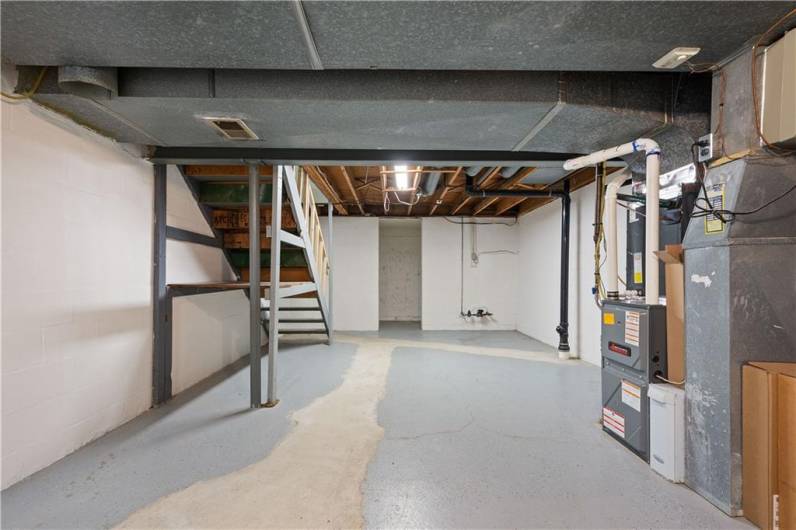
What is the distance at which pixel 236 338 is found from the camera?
379 cm

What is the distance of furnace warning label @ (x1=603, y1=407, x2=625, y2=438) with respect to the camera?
6.35ft

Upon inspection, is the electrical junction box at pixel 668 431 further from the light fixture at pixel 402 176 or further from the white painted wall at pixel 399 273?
the white painted wall at pixel 399 273

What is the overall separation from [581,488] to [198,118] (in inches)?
107

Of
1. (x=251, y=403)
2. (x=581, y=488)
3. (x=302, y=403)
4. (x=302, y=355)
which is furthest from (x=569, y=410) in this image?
(x=302, y=355)

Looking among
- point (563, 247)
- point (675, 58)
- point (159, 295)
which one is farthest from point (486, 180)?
point (159, 295)

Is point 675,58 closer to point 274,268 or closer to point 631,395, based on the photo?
point 631,395

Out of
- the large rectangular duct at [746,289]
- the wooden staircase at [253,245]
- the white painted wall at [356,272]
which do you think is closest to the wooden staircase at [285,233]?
the wooden staircase at [253,245]

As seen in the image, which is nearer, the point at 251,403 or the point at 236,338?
the point at 251,403

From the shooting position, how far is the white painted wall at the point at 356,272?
593 centimetres

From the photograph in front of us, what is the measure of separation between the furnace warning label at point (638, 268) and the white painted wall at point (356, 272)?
4.25 m

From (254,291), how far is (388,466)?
4.99ft

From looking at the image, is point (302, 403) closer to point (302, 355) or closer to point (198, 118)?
point (302, 355)

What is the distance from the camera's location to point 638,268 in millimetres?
2129

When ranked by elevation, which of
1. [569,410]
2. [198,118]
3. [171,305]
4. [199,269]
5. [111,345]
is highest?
[198,118]
